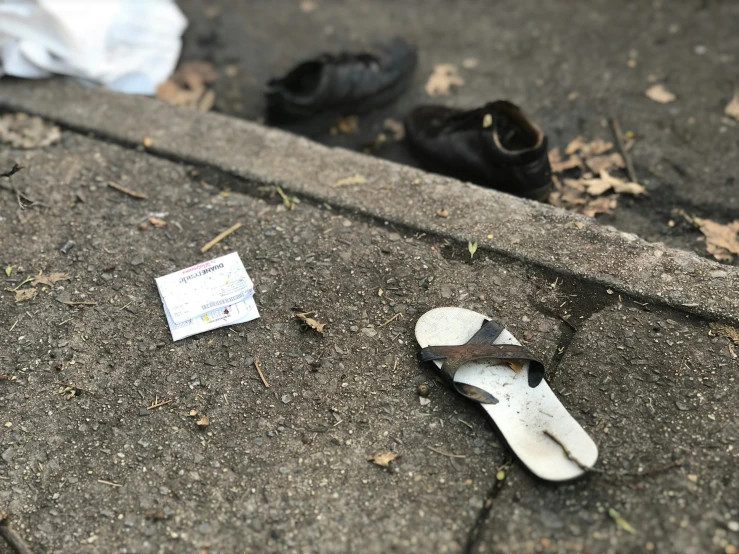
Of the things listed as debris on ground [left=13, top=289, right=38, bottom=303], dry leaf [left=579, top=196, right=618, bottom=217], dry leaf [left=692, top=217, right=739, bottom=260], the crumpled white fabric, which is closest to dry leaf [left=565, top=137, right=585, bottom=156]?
dry leaf [left=579, top=196, right=618, bottom=217]

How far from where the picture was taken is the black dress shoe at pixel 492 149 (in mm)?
2566

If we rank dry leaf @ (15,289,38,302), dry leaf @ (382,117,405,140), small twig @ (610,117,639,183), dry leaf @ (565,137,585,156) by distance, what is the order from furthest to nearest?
dry leaf @ (382,117,405,140)
dry leaf @ (565,137,585,156)
small twig @ (610,117,639,183)
dry leaf @ (15,289,38,302)

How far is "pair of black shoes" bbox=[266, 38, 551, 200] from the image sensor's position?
103 inches

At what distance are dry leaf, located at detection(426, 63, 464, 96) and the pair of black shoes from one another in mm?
126

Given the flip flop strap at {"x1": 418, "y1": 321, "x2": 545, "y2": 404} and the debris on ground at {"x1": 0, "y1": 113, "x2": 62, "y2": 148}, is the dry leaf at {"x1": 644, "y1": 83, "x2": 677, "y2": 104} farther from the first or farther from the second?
the debris on ground at {"x1": 0, "y1": 113, "x2": 62, "y2": 148}

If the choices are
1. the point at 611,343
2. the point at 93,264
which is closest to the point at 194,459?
the point at 93,264

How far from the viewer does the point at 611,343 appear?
209cm

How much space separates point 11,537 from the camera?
1.82 m

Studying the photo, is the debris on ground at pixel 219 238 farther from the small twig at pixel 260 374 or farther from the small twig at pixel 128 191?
the small twig at pixel 260 374

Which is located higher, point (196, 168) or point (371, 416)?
point (196, 168)

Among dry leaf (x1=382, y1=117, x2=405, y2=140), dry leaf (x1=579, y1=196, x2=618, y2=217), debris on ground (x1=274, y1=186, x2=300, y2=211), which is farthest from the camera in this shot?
dry leaf (x1=382, y1=117, x2=405, y2=140)

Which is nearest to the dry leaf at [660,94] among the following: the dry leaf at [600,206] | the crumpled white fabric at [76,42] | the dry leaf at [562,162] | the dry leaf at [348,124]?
the dry leaf at [562,162]

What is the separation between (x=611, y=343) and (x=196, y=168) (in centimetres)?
179

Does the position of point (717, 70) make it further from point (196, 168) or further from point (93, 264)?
point (93, 264)
